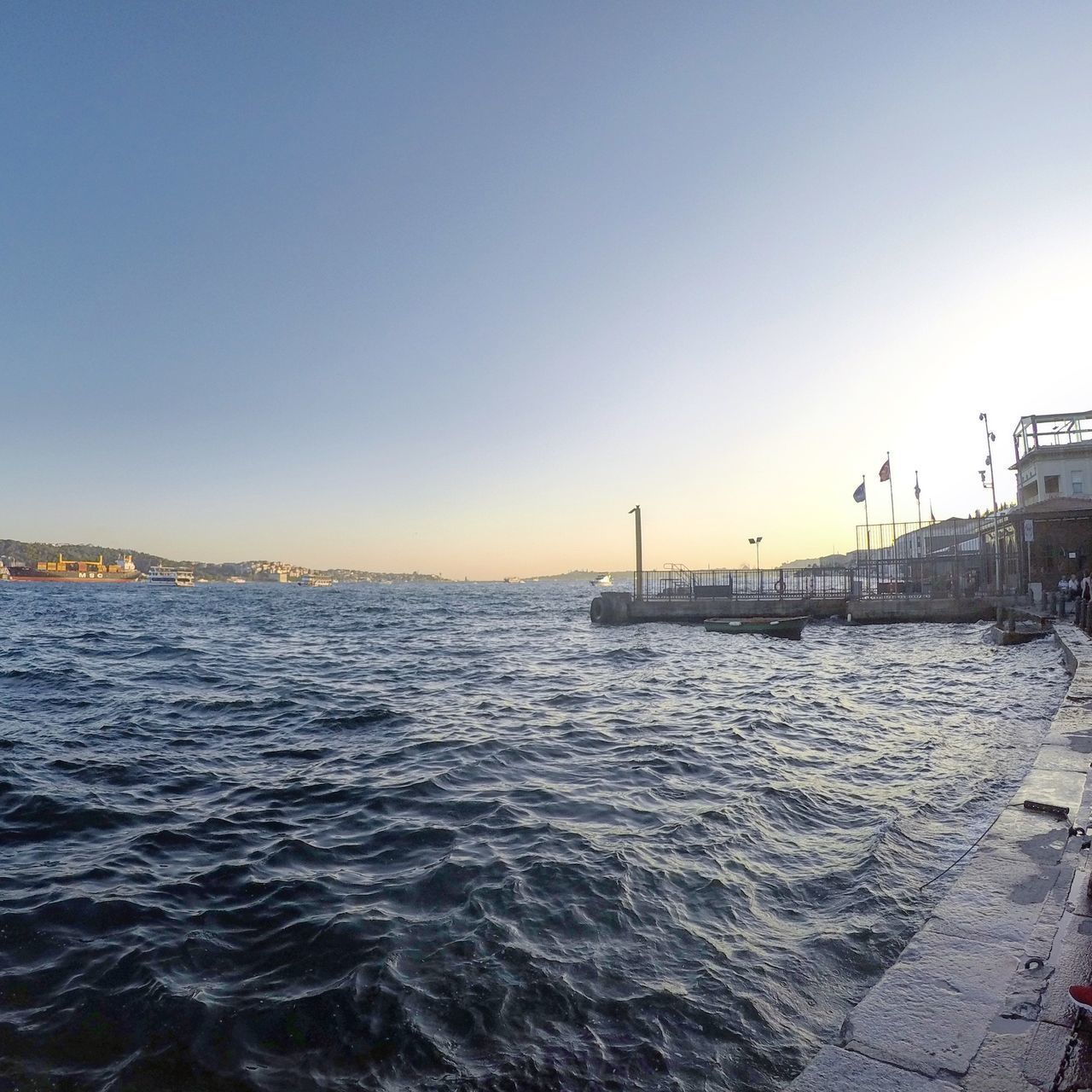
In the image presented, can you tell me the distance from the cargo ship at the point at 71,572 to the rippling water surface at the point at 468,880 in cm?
20592

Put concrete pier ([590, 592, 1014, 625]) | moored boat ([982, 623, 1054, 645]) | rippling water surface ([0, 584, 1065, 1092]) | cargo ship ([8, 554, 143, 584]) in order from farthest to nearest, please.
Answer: cargo ship ([8, 554, 143, 584]) → concrete pier ([590, 592, 1014, 625]) → moored boat ([982, 623, 1054, 645]) → rippling water surface ([0, 584, 1065, 1092])

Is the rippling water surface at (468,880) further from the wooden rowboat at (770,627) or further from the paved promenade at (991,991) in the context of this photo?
the wooden rowboat at (770,627)

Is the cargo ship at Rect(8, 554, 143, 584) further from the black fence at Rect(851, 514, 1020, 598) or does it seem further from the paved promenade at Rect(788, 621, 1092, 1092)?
the paved promenade at Rect(788, 621, 1092, 1092)

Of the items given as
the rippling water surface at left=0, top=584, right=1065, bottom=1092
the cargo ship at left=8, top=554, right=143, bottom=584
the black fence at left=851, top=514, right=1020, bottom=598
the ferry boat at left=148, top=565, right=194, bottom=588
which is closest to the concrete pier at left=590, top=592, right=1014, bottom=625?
the black fence at left=851, top=514, right=1020, bottom=598

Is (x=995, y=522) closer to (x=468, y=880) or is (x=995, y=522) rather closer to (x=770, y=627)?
(x=770, y=627)

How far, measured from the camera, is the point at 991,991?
340 centimetres

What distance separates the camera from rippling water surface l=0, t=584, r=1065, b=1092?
3.93 meters

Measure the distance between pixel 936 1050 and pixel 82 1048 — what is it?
15.2ft

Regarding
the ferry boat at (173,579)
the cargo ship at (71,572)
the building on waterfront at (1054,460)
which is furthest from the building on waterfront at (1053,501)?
the cargo ship at (71,572)

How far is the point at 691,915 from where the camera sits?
5402 mm

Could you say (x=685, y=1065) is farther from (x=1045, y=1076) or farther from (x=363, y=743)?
(x=363, y=743)

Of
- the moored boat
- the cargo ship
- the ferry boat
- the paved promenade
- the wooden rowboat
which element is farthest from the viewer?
the cargo ship

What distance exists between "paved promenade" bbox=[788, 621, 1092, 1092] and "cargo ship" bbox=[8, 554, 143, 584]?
217029 millimetres

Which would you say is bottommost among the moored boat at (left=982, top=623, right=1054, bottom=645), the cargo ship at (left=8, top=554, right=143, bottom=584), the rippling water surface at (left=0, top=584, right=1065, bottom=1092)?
the rippling water surface at (left=0, top=584, right=1065, bottom=1092)
